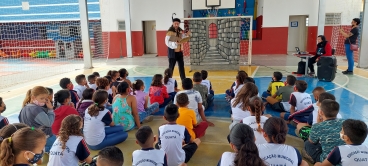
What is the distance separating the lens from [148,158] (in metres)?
2.08

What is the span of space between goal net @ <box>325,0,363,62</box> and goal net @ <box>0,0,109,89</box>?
415 inches

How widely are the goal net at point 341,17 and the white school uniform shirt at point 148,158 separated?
41.0 ft

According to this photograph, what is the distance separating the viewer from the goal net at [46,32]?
1350 cm

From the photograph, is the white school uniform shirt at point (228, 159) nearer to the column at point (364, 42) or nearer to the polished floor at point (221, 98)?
the polished floor at point (221, 98)

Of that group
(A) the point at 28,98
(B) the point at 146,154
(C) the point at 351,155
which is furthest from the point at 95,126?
(C) the point at 351,155

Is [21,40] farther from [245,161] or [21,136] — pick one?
[245,161]

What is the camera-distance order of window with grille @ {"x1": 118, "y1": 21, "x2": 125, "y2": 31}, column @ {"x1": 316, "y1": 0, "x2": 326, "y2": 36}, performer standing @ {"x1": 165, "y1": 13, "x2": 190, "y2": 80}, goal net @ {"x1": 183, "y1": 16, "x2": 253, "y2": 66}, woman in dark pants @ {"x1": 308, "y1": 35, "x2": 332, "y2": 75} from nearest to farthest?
performer standing @ {"x1": 165, "y1": 13, "x2": 190, "y2": 80} < woman in dark pants @ {"x1": 308, "y1": 35, "x2": 332, "y2": 75} < goal net @ {"x1": 183, "y1": 16, "x2": 253, "y2": 66} < column @ {"x1": 316, "y1": 0, "x2": 326, "y2": 36} < window with grille @ {"x1": 118, "y1": 21, "x2": 125, "y2": 31}

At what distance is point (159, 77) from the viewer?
4523 mm

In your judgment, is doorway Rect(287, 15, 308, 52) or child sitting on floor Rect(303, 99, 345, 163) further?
doorway Rect(287, 15, 308, 52)

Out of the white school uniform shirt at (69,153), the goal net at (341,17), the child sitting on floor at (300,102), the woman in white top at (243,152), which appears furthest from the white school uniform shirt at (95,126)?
the goal net at (341,17)

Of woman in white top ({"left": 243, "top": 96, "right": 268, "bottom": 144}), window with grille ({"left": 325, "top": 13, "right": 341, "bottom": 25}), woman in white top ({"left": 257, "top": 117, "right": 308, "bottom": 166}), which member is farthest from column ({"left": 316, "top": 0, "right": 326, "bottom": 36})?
woman in white top ({"left": 257, "top": 117, "right": 308, "bottom": 166})

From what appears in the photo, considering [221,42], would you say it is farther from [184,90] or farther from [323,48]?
[184,90]

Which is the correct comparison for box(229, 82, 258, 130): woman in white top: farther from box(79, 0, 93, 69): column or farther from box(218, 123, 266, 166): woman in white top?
box(79, 0, 93, 69): column

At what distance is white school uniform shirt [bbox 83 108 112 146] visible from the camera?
10.1 feet
